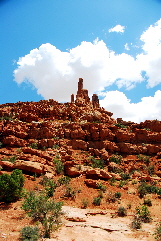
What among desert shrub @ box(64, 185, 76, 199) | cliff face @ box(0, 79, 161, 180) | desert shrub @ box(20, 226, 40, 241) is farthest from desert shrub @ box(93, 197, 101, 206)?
cliff face @ box(0, 79, 161, 180)

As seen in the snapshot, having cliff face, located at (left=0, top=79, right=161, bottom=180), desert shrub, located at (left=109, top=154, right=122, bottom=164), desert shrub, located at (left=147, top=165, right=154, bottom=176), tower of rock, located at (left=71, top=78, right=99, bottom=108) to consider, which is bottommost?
desert shrub, located at (left=147, top=165, right=154, bottom=176)

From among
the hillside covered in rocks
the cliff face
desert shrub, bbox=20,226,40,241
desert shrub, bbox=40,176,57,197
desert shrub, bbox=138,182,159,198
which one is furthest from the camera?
the cliff face

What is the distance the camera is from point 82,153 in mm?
38844

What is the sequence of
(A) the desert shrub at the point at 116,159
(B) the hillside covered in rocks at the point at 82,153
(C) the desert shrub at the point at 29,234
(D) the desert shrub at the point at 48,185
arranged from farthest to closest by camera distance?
(A) the desert shrub at the point at 116,159, (B) the hillside covered in rocks at the point at 82,153, (D) the desert shrub at the point at 48,185, (C) the desert shrub at the point at 29,234

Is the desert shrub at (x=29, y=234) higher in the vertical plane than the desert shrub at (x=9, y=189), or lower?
lower

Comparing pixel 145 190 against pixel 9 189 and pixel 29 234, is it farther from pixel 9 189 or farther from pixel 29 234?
pixel 29 234

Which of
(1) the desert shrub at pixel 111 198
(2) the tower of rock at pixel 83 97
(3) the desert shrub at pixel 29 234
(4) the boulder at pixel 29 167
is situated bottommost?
(3) the desert shrub at pixel 29 234

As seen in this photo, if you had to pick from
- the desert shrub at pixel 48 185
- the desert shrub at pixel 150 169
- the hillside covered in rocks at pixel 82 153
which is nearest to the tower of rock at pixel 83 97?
the hillside covered in rocks at pixel 82 153

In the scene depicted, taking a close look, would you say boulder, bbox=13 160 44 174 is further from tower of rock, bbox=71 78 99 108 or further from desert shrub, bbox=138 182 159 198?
tower of rock, bbox=71 78 99 108

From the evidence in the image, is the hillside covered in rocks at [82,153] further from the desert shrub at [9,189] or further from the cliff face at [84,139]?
the desert shrub at [9,189]

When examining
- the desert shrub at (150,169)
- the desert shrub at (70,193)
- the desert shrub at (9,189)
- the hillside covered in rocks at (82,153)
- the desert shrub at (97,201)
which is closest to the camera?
the desert shrub at (9,189)

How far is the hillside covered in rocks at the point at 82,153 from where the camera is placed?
2212 cm

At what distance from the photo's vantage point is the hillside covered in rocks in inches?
871

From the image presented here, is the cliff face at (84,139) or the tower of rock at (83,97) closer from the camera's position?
the cliff face at (84,139)
